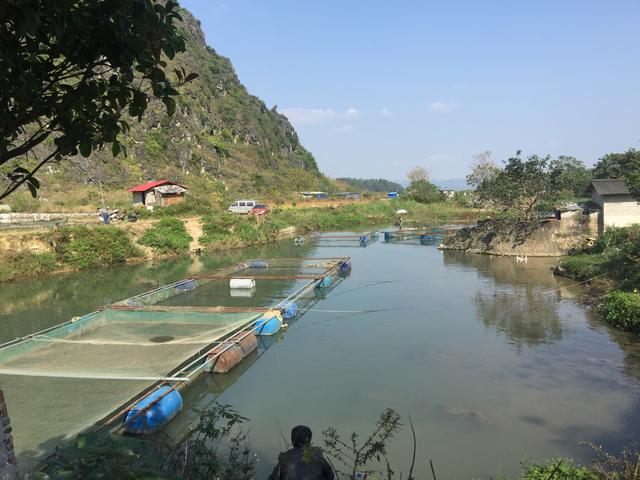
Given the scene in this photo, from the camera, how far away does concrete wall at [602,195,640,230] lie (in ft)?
77.9


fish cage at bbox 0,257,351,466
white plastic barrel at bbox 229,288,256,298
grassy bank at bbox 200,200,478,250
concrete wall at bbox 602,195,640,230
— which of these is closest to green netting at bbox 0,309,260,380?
fish cage at bbox 0,257,351,466

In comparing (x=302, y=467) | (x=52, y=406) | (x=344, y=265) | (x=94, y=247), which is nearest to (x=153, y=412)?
(x=52, y=406)

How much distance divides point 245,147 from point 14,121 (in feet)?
261

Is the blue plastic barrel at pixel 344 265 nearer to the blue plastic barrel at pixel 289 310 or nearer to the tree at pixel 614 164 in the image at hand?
the blue plastic barrel at pixel 289 310

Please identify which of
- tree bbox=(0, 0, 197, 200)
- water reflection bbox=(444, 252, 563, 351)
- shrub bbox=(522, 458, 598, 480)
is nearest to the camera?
tree bbox=(0, 0, 197, 200)

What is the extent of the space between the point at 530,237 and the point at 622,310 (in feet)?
48.9

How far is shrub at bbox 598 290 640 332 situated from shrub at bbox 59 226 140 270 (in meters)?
24.6

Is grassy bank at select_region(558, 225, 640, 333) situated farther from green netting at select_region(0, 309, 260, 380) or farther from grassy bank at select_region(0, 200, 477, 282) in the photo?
grassy bank at select_region(0, 200, 477, 282)

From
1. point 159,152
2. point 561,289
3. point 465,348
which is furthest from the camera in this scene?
point 159,152

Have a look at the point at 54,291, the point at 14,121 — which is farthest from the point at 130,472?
the point at 54,291

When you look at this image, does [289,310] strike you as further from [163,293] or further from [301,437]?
[301,437]

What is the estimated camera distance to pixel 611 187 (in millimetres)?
24297

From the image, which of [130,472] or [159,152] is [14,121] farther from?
[159,152]

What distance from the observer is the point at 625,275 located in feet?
55.6
